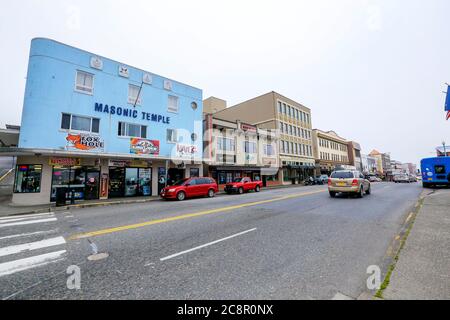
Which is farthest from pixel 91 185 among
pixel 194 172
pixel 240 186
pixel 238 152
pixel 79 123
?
pixel 238 152

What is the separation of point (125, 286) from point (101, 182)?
610 inches

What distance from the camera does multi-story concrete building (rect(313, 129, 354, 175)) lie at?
46491mm

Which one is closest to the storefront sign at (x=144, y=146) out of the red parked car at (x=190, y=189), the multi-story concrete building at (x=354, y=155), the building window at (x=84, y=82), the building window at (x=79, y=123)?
the building window at (x=79, y=123)

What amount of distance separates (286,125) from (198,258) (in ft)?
123

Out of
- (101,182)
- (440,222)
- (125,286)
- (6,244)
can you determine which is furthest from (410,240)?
(101,182)

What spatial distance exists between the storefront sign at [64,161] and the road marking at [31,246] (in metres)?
11.7

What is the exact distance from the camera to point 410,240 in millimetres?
4586

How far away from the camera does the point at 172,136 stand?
2016cm

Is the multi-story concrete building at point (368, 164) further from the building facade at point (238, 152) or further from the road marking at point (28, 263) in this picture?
the road marking at point (28, 263)

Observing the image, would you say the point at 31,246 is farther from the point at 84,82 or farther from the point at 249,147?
the point at 249,147

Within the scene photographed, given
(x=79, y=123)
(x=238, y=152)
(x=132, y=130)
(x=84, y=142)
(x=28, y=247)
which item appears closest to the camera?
(x=28, y=247)

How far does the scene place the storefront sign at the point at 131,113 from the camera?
634 inches

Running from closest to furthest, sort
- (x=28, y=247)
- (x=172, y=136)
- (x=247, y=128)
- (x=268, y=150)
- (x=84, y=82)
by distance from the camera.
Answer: (x=28, y=247)
(x=84, y=82)
(x=172, y=136)
(x=247, y=128)
(x=268, y=150)

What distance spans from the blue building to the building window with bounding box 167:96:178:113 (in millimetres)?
110
